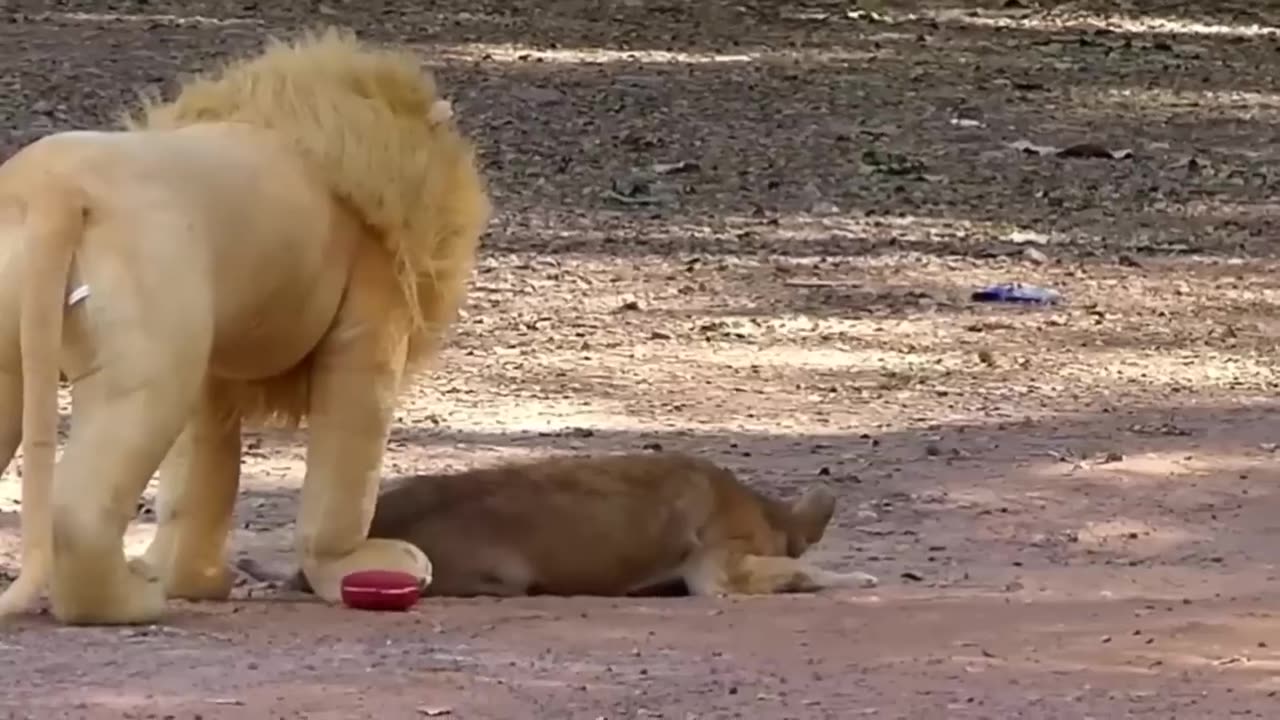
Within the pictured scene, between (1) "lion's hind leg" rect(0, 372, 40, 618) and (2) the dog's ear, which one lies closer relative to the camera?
(1) "lion's hind leg" rect(0, 372, 40, 618)

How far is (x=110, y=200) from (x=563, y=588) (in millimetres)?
1704

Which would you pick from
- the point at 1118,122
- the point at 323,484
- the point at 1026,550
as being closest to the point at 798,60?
the point at 1118,122

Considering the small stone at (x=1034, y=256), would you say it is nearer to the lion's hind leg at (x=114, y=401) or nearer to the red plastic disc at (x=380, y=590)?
the red plastic disc at (x=380, y=590)

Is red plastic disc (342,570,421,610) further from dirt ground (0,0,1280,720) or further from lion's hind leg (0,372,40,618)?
lion's hind leg (0,372,40,618)

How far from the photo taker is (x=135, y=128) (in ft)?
22.5

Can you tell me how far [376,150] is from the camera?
21.3 feet

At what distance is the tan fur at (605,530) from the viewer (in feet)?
22.4

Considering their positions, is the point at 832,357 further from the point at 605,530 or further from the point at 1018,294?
the point at 605,530

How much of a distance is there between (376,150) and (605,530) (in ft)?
3.84

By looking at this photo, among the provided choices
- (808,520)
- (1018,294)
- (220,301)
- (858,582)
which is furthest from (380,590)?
(1018,294)

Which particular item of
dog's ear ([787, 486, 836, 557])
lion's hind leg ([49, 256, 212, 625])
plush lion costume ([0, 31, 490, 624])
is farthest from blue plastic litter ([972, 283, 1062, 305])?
lion's hind leg ([49, 256, 212, 625])

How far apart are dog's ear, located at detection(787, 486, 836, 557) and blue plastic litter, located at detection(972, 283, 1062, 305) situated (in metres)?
3.95

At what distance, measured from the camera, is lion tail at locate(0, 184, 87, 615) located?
5723 mm

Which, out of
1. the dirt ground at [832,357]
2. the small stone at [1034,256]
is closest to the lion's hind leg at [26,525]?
the dirt ground at [832,357]
